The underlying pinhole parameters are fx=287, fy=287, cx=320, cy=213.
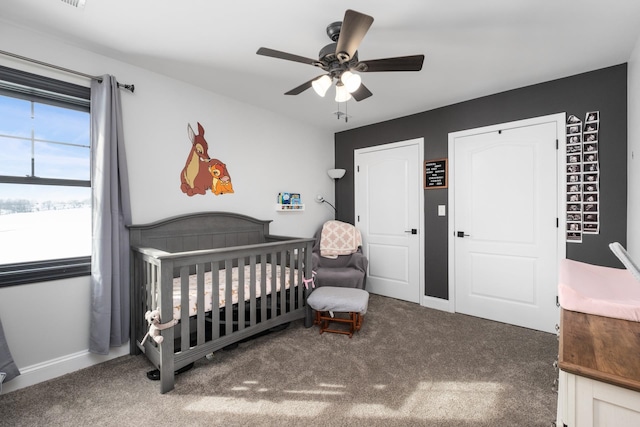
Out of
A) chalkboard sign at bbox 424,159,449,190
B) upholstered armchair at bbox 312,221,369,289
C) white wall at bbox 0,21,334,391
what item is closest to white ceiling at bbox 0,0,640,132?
white wall at bbox 0,21,334,391

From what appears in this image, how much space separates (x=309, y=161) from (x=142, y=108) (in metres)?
2.01

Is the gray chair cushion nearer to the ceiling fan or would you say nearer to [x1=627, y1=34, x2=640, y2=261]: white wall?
the ceiling fan

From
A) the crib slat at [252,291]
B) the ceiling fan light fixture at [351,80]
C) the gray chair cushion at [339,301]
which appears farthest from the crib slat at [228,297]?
the ceiling fan light fixture at [351,80]

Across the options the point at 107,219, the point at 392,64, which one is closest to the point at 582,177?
the point at 392,64

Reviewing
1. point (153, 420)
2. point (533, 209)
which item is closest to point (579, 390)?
point (153, 420)

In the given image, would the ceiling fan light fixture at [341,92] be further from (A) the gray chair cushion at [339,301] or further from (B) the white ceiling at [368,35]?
(A) the gray chair cushion at [339,301]

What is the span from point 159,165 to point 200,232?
0.68 metres

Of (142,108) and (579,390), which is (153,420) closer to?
(579,390)

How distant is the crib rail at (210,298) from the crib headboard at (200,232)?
0.19 m

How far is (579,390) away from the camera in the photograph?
0.72 m

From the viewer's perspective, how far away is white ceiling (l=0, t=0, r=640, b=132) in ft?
5.38

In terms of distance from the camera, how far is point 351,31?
1369 mm

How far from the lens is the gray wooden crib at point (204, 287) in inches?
72.3

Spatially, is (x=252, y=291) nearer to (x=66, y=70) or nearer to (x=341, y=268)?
(x=341, y=268)
